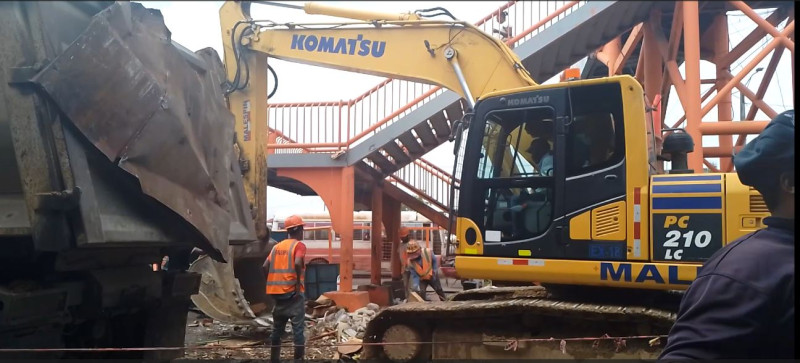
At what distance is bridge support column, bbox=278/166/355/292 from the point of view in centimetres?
1098

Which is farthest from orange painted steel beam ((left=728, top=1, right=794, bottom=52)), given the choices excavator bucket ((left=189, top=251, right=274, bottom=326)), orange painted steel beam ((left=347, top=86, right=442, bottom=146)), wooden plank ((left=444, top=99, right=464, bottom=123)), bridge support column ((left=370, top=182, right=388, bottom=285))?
bridge support column ((left=370, top=182, right=388, bottom=285))

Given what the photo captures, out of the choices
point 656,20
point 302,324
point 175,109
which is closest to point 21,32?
point 175,109

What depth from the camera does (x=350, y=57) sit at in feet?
24.1

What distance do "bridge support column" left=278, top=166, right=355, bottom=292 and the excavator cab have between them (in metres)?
6.02

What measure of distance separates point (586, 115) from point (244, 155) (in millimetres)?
4051

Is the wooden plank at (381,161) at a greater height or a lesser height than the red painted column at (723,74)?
lesser

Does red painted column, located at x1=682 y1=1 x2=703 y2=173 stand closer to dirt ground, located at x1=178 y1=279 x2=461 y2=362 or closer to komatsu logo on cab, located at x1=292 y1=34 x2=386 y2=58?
komatsu logo on cab, located at x1=292 y1=34 x2=386 y2=58

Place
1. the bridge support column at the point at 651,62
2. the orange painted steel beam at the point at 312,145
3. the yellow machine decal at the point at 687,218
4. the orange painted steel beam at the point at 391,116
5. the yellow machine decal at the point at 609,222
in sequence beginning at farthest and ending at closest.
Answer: the orange painted steel beam at the point at 312,145 < the orange painted steel beam at the point at 391,116 < the bridge support column at the point at 651,62 < the yellow machine decal at the point at 609,222 < the yellow machine decal at the point at 687,218

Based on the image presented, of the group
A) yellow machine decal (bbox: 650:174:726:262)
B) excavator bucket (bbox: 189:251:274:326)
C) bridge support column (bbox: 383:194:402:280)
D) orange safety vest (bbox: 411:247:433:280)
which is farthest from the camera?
bridge support column (bbox: 383:194:402:280)

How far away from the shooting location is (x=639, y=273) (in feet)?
15.1

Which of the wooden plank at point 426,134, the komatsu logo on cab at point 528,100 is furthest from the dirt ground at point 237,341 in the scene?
the wooden plank at point 426,134

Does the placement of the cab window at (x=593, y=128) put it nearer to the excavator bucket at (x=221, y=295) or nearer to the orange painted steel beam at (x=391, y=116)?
the excavator bucket at (x=221, y=295)

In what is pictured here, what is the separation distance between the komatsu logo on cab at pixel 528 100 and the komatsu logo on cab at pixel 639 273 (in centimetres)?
135

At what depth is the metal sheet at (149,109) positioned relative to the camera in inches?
137
